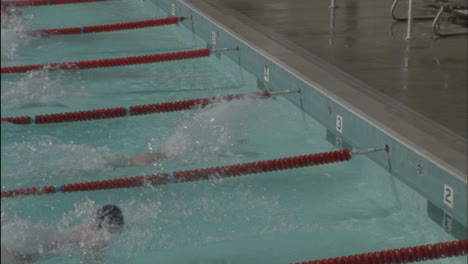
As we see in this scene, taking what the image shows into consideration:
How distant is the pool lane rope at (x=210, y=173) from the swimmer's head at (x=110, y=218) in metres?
0.53

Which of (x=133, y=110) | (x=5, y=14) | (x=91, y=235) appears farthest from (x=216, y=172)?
(x=5, y=14)

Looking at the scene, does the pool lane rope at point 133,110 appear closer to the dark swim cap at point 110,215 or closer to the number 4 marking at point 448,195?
the dark swim cap at point 110,215

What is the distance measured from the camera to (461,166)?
149 inches

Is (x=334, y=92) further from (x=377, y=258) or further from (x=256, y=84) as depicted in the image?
(x=377, y=258)

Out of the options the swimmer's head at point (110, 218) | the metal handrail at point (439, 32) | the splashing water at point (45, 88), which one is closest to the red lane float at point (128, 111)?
the splashing water at point (45, 88)

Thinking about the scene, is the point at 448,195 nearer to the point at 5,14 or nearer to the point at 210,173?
the point at 210,173

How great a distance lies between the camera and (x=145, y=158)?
205 inches

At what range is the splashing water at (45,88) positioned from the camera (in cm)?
648

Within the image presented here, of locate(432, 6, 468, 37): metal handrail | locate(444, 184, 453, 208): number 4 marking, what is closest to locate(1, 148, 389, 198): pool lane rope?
locate(444, 184, 453, 208): number 4 marking

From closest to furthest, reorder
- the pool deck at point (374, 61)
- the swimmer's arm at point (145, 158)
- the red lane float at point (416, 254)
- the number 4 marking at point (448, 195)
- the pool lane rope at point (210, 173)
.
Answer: the red lane float at point (416, 254)
the number 4 marking at point (448, 195)
the pool deck at point (374, 61)
the pool lane rope at point (210, 173)
the swimmer's arm at point (145, 158)

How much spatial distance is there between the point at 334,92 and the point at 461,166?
1.57m

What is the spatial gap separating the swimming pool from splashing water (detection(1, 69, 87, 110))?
0.04 ft

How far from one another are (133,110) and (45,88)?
144 cm

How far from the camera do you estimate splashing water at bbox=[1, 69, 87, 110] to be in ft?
21.3
